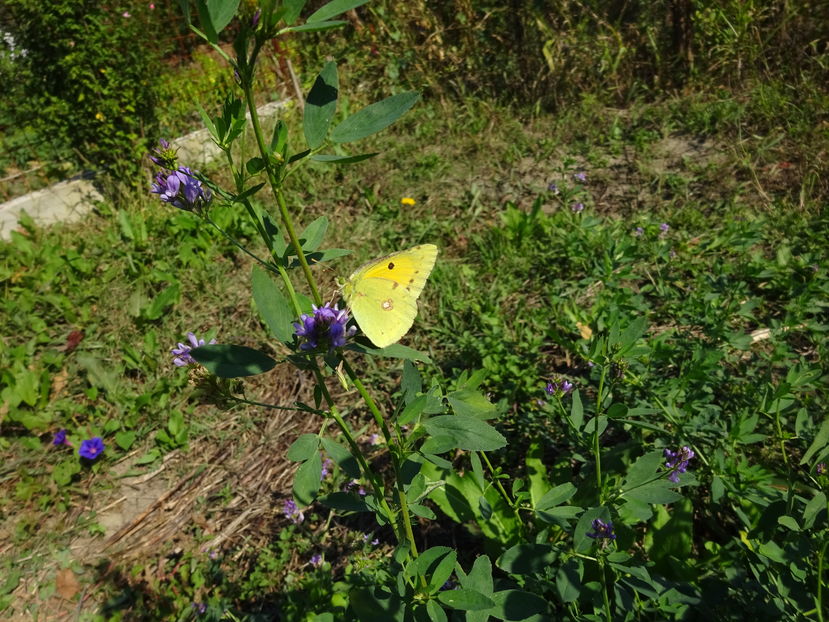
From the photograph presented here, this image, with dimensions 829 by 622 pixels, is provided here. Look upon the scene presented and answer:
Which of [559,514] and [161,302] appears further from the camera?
[161,302]

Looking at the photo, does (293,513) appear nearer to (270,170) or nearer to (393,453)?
(393,453)

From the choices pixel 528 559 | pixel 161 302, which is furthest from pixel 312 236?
pixel 161 302

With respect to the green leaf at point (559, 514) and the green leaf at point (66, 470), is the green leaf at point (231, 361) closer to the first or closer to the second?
the green leaf at point (559, 514)

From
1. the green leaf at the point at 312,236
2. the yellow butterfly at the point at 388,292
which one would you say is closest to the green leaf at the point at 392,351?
the yellow butterfly at the point at 388,292

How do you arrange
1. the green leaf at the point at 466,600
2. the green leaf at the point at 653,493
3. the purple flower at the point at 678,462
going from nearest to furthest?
the green leaf at the point at 466,600
the green leaf at the point at 653,493
the purple flower at the point at 678,462

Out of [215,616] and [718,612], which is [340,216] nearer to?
[215,616]

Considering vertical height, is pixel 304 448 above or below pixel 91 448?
above
